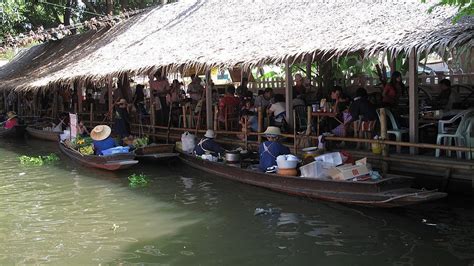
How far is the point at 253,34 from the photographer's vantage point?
1249 cm

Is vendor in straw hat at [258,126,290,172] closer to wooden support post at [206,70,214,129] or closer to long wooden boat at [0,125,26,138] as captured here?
wooden support post at [206,70,214,129]

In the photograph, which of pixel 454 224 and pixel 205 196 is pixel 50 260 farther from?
pixel 454 224

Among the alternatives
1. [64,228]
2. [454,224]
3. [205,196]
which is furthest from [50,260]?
[454,224]

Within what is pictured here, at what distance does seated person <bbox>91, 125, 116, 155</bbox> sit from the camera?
43.8 feet

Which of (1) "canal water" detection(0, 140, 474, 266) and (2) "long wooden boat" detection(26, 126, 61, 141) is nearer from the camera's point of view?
(1) "canal water" detection(0, 140, 474, 266)

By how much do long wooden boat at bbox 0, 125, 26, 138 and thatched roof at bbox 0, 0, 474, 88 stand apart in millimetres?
2805

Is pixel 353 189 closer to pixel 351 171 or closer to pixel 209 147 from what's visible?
pixel 351 171

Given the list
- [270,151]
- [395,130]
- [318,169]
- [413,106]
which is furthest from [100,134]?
[413,106]

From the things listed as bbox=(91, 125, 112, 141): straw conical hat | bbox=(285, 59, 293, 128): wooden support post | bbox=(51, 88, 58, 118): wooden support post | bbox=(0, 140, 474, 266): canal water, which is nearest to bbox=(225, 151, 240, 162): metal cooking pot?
bbox=(0, 140, 474, 266): canal water

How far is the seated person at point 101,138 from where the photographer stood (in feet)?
43.8

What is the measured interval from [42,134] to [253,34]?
12.6 m

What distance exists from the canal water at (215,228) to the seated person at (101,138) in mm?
2199

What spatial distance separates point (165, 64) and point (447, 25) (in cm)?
713

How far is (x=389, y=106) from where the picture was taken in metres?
11.2
